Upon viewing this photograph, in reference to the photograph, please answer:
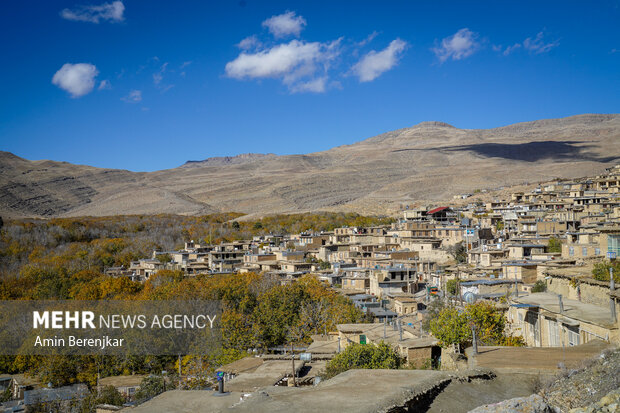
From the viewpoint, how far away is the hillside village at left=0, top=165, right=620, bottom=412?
11.3 meters

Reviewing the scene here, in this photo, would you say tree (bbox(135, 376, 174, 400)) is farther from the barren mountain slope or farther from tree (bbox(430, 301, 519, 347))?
the barren mountain slope

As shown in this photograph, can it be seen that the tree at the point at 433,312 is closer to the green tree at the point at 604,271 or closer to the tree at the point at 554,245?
the green tree at the point at 604,271

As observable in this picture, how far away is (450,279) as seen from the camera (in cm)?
2808

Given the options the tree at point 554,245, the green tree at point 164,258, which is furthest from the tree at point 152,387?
the green tree at point 164,258

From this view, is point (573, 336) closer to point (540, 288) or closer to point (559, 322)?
point (559, 322)

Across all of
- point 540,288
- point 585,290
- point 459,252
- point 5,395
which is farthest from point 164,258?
point 585,290

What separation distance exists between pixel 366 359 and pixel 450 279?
612 inches

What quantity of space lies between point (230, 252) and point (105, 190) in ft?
484

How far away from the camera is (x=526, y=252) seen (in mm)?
31297

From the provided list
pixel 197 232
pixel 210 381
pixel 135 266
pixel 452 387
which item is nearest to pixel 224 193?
pixel 197 232

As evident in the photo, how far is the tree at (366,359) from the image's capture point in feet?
43.8

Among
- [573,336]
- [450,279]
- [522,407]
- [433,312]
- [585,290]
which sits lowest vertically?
[433,312]

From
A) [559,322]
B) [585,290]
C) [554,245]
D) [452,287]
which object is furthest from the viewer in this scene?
[554,245]

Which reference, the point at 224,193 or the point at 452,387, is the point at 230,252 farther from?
the point at 224,193
